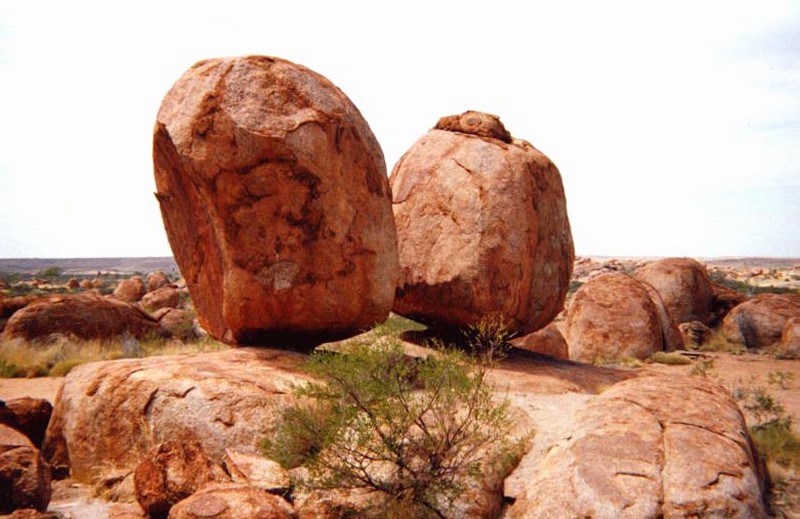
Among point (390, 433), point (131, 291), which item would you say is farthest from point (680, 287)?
point (131, 291)

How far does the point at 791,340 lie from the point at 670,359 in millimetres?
3545

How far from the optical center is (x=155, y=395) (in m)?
5.94

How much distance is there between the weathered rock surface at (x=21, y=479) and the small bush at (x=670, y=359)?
11653 millimetres

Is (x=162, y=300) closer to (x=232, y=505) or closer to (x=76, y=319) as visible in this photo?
(x=76, y=319)

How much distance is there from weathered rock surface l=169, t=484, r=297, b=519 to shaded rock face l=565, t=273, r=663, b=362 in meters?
10.7

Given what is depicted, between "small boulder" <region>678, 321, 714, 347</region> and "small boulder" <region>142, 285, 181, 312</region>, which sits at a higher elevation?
"small boulder" <region>142, 285, 181, 312</region>

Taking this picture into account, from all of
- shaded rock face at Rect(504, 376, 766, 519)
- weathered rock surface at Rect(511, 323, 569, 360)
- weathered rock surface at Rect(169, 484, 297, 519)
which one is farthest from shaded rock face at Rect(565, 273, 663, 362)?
weathered rock surface at Rect(169, 484, 297, 519)

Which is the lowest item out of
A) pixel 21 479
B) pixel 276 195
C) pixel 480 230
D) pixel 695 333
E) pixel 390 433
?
pixel 695 333

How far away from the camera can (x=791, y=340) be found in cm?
1492

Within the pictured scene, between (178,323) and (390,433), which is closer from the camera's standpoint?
(390,433)

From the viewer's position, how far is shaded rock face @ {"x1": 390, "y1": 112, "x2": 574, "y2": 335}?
8492 millimetres

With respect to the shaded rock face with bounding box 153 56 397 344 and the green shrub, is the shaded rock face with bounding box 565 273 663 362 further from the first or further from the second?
the green shrub

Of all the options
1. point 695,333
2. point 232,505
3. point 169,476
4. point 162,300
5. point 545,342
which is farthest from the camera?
point 162,300

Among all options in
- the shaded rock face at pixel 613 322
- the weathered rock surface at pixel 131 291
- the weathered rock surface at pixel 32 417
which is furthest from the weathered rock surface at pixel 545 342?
the weathered rock surface at pixel 131 291
